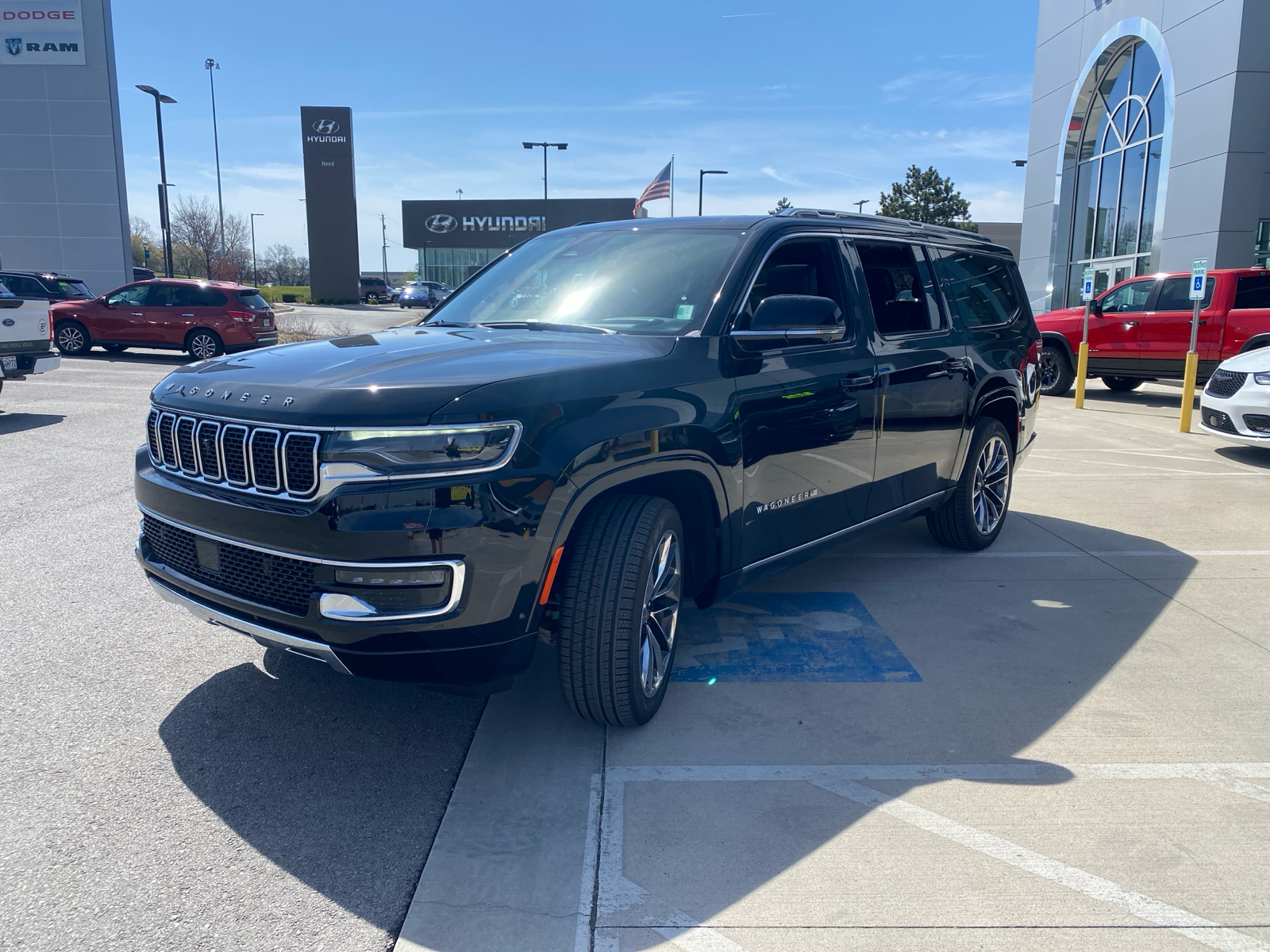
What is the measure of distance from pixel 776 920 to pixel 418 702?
71.0 inches

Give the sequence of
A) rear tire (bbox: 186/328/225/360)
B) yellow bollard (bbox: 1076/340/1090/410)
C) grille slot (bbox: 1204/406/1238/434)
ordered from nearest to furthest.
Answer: grille slot (bbox: 1204/406/1238/434), yellow bollard (bbox: 1076/340/1090/410), rear tire (bbox: 186/328/225/360)

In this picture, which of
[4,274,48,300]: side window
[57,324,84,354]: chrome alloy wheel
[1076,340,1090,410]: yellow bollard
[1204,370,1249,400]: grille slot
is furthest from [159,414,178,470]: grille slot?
[57,324,84,354]: chrome alloy wheel

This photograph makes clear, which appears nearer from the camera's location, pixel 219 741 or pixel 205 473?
pixel 205 473

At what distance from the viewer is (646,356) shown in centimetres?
337

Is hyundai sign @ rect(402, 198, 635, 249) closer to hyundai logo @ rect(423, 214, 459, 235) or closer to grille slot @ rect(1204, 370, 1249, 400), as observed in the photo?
hyundai logo @ rect(423, 214, 459, 235)

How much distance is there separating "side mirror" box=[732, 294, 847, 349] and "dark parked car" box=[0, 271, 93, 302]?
64.9 feet

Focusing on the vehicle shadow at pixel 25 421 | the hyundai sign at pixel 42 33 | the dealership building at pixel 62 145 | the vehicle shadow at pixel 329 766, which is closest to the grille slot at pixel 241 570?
the vehicle shadow at pixel 329 766

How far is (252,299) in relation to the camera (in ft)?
65.0

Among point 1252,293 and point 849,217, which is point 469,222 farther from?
point 849,217

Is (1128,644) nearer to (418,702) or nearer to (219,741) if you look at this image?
(418,702)

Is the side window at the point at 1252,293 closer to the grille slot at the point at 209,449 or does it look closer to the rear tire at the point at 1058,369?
the rear tire at the point at 1058,369

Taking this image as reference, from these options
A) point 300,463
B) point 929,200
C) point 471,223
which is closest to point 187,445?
point 300,463

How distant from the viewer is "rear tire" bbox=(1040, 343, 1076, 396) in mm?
16141

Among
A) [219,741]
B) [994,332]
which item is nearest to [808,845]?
[219,741]
